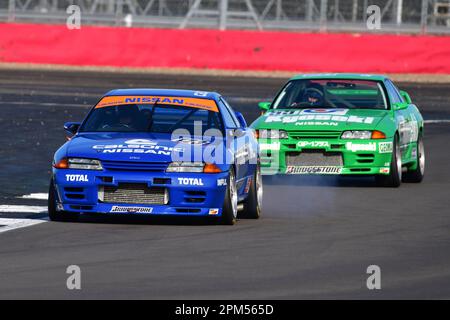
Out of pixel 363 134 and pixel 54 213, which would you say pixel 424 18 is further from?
pixel 54 213

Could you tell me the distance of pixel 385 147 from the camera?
1666 centimetres

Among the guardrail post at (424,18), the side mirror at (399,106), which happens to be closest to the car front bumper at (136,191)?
the side mirror at (399,106)

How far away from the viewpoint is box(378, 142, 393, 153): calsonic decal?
16609mm

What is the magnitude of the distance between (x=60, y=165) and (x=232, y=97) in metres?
19.0

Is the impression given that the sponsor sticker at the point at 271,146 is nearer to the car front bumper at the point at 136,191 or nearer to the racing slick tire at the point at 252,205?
the racing slick tire at the point at 252,205

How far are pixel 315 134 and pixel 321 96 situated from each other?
1.33 metres

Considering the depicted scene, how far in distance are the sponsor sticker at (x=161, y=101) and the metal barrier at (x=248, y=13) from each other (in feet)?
78.4

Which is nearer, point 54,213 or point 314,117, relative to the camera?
point 54,213

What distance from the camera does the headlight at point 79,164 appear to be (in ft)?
40.7

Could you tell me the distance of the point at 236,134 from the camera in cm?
1360

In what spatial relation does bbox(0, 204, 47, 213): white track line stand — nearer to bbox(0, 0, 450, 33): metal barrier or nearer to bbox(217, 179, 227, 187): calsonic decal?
bbox(217, 179, 227, 187): calsonic decal

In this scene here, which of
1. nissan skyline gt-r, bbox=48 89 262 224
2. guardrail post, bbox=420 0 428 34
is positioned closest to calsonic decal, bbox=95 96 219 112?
nissan skyline gt-r, bbox=48 89 262 224

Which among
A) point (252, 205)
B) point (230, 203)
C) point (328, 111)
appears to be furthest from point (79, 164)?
point (328, 111)

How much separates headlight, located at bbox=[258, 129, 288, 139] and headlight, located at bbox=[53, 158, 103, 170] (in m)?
4.60
